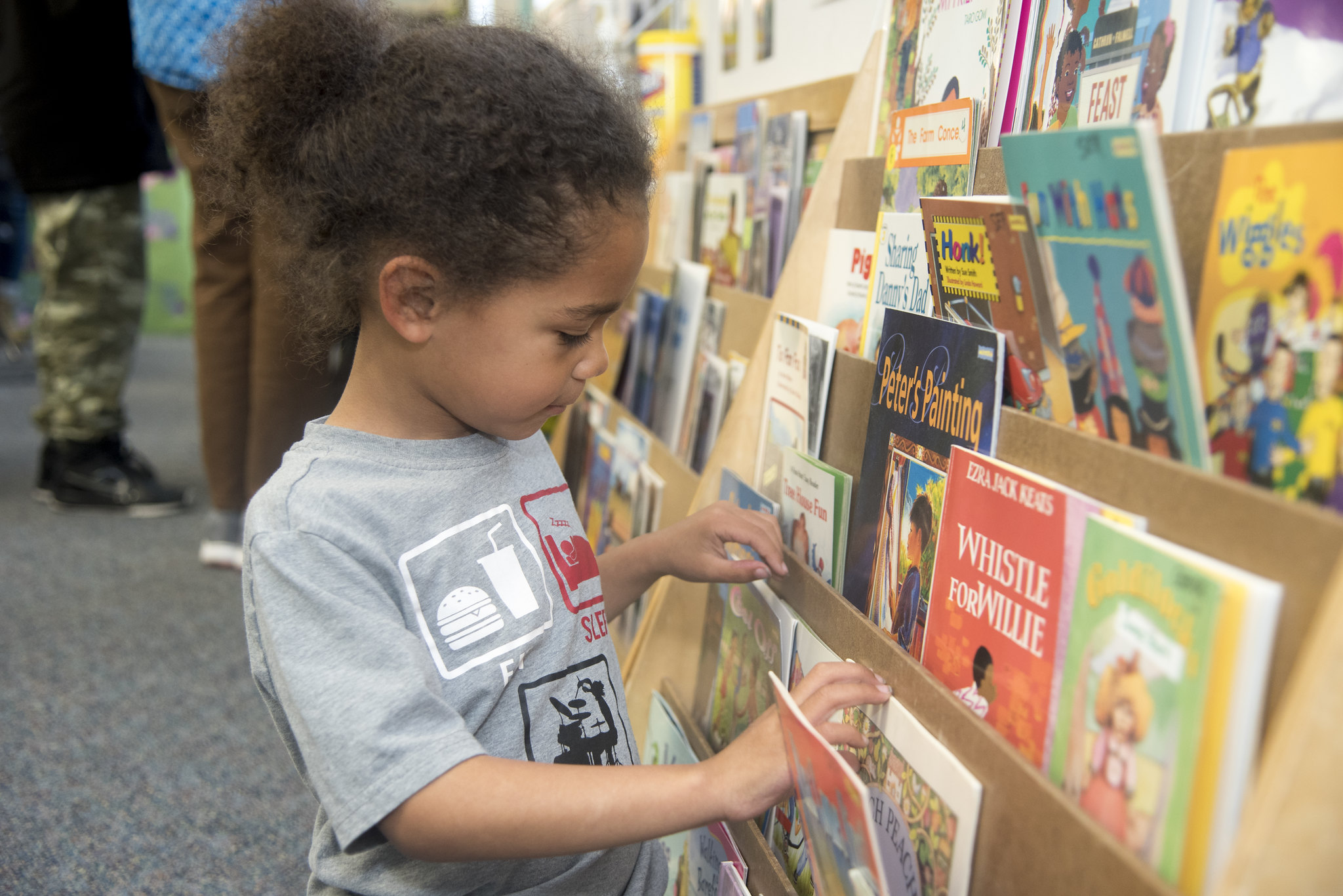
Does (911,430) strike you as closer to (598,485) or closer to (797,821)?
(797,821)

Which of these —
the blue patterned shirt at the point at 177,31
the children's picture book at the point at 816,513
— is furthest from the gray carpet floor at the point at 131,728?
the blue patterned shirt at the point at 177,31

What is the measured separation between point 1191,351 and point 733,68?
1371 mm

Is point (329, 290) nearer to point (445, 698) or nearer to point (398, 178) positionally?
point (398, 178)

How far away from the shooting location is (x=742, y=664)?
0.95 m

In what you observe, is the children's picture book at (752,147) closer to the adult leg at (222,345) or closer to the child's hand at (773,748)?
the child's hand at (773,748)

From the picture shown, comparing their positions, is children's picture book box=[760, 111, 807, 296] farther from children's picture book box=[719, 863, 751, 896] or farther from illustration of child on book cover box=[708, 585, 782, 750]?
children's picture book box=[719, 863, 751, 896]

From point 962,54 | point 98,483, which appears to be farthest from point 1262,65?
point 98,483

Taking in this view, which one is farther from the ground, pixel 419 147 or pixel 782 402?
pixel 419 147

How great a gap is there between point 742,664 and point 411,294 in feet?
1.52

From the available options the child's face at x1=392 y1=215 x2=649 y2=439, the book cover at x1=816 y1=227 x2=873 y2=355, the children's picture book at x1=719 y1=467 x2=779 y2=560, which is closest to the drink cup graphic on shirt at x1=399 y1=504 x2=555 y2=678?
the child's face at x1=392 y1=215 x2=649 y2=439

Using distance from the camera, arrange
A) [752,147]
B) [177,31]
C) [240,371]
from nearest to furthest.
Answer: [752,147], [177,31], [240,371]

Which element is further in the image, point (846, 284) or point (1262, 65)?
point (846, 284)

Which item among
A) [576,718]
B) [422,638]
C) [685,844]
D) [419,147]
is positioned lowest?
[685,844]

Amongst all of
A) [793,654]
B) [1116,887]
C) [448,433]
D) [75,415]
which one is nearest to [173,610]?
[75,415]
